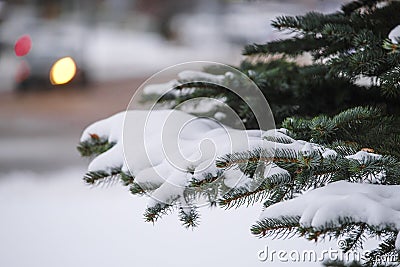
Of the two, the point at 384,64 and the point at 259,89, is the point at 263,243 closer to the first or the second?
the point at 259,89

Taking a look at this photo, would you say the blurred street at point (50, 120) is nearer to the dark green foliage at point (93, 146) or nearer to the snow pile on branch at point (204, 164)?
the dark green foliage at point (93, 146)

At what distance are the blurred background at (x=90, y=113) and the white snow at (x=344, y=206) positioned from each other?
869 millimetres

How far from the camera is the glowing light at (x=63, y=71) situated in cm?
1096

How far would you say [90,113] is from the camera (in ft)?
29.4

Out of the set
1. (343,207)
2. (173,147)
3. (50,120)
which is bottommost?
(343,207)

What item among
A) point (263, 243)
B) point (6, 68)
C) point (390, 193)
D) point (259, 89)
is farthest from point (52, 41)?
point (390, 193)

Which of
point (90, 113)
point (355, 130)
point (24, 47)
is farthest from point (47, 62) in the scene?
point (355, 130)

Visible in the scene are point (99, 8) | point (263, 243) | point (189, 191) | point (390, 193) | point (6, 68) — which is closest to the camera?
point (390, 193)

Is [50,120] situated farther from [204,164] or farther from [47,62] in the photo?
[204,164]

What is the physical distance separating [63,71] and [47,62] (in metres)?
0.84

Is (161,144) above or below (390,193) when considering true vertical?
above

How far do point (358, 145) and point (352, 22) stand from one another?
523mm

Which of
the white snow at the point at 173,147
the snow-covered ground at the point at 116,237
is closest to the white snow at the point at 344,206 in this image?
the white snow at the point at 173,147

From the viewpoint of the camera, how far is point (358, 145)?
5.26ft
